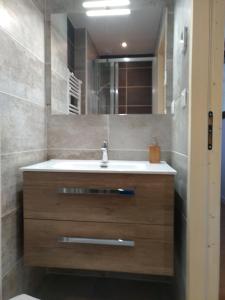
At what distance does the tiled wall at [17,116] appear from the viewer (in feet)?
4.28

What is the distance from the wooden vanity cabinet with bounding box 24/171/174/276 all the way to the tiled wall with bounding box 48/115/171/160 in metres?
0.51

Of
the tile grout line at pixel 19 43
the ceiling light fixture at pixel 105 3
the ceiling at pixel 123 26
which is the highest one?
the ceiling light fixture at pixel 105 3

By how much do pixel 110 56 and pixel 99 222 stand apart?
47.1 inches

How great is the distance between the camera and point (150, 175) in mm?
1269

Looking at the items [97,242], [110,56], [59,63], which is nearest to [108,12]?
[110,56]

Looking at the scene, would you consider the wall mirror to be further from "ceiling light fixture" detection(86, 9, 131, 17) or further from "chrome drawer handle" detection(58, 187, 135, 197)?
"chrome drawer handle" detection(58, 187, 135, 197)

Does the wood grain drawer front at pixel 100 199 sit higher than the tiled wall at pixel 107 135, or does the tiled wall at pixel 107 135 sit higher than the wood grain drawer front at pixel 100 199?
the tiled wall at pixel 107 135

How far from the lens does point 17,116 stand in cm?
143

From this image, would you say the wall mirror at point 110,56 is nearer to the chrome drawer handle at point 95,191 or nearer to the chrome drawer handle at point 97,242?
the chrome drawer handle at point 95,191

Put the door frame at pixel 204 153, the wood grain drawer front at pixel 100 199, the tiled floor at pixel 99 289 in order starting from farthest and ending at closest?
1. the tiled floor at pixel 99 289
2. the wood grain drawer front at pixel 100 199
3. the door frame at pixel 204 153

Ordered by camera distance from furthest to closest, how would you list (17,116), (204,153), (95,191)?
(17,116)
(95,191)
(204,153)

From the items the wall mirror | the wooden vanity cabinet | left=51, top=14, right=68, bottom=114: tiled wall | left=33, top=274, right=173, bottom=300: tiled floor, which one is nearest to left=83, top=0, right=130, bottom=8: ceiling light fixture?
the wall mirror

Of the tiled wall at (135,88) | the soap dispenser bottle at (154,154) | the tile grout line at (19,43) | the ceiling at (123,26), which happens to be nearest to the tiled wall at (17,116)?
the tile grout line at (19,43)

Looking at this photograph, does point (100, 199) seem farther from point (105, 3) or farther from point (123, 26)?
point (105, 3)
